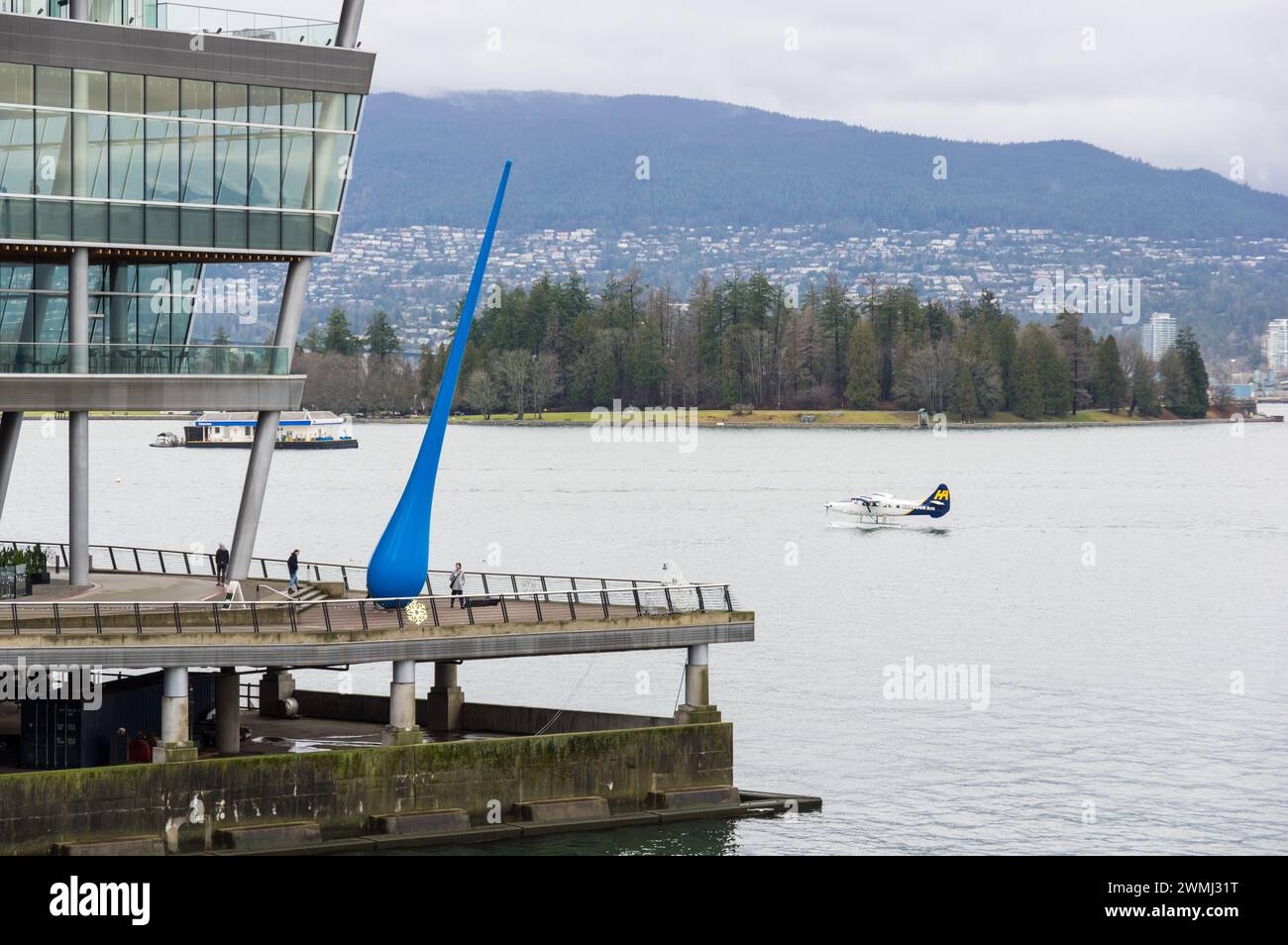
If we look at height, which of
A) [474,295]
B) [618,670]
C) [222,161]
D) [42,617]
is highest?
[222,161]

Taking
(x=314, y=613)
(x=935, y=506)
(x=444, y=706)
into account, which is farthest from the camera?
(x=935, y=506)

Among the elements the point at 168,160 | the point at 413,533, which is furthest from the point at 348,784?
the point at 168,160

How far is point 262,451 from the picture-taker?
180 ft

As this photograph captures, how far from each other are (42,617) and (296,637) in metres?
5.44

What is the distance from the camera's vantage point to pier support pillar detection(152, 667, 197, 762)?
4319 cm

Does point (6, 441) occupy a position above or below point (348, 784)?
above

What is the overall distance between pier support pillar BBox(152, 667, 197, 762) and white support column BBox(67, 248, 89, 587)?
9755 millimetres

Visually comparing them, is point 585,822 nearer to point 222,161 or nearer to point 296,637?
point 296,637

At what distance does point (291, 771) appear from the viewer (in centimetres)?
4362

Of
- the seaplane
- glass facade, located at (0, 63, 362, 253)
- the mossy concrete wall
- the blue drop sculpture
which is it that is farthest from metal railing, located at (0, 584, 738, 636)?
the seaplane

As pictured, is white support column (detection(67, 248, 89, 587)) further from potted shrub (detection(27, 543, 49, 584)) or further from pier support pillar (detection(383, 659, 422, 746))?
pier support pillar (detection(383, 659, 422, 746))

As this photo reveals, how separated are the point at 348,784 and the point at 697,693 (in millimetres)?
9111

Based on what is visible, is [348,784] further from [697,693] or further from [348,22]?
[348,22]
